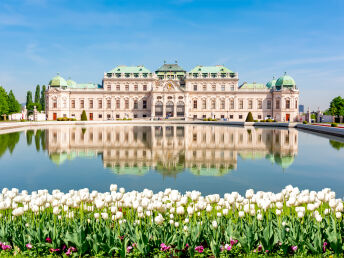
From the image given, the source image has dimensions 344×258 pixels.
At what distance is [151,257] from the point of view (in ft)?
19.5

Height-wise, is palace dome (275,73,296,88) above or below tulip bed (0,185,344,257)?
above

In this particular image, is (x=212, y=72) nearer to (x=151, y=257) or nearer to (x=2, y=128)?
(x=2, y=128)

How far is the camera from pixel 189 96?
3718 inches

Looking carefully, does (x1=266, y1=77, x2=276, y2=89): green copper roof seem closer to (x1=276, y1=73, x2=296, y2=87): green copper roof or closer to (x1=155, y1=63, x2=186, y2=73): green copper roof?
(x1=276, y1=73, x2=296, y2=87): green copper roof

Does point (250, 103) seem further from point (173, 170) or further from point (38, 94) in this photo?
point (173, 170)

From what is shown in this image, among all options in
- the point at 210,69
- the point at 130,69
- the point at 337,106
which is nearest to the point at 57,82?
the point at 130,69

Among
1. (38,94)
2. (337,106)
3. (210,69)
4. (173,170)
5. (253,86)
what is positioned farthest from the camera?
(38,94)

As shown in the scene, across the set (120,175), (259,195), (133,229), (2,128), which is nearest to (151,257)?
(133,229)

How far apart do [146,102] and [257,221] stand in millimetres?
90771

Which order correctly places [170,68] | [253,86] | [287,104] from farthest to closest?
[170,68] < [253,86] < [287,104]

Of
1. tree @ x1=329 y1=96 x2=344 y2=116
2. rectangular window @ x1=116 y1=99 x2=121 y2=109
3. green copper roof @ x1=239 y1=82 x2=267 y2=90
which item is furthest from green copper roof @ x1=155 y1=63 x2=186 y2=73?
tree @ x1=329 y1=96 x2=344 y2=116

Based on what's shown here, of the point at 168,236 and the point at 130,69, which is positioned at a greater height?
the point at 130,69

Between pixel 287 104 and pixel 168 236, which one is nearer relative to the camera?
pixel 168 236

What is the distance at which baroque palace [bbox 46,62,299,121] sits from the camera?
94188mm
